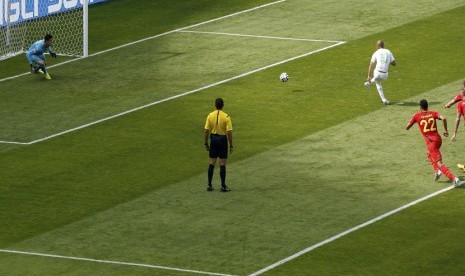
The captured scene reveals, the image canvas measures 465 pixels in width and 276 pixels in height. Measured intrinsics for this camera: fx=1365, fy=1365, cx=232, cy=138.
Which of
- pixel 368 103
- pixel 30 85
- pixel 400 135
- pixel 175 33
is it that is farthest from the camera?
pixel 175 33

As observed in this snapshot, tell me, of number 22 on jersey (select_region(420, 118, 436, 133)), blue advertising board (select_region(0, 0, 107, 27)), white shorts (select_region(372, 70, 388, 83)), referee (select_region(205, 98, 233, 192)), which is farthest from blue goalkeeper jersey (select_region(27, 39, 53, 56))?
number 22 on jersey (select_region(420, 118, 436, 133))

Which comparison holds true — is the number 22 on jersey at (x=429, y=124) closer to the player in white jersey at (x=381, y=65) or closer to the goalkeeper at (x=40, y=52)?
the player in white jersey at (x=381, y=65)

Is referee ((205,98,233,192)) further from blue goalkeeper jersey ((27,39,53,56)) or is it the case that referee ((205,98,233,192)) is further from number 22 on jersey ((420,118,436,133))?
blue goalkeeper jersey ((27,39,53,56))

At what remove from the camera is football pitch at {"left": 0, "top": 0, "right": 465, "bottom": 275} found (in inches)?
1094

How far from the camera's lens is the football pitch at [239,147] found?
27.8 m

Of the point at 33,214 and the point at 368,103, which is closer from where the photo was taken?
the point at 33,214

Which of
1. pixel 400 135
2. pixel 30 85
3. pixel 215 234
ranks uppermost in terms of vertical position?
pixel 30 85

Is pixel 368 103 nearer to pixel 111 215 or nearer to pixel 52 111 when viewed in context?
pixel 52 111

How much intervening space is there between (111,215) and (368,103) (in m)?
12.3

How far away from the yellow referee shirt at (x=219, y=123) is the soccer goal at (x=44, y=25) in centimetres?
1617

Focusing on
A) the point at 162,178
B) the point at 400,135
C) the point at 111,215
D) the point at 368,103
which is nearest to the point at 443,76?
the point at 368,103

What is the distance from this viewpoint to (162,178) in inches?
1314

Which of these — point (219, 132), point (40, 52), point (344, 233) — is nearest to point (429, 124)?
point (344, 233)

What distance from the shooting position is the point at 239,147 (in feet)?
119
